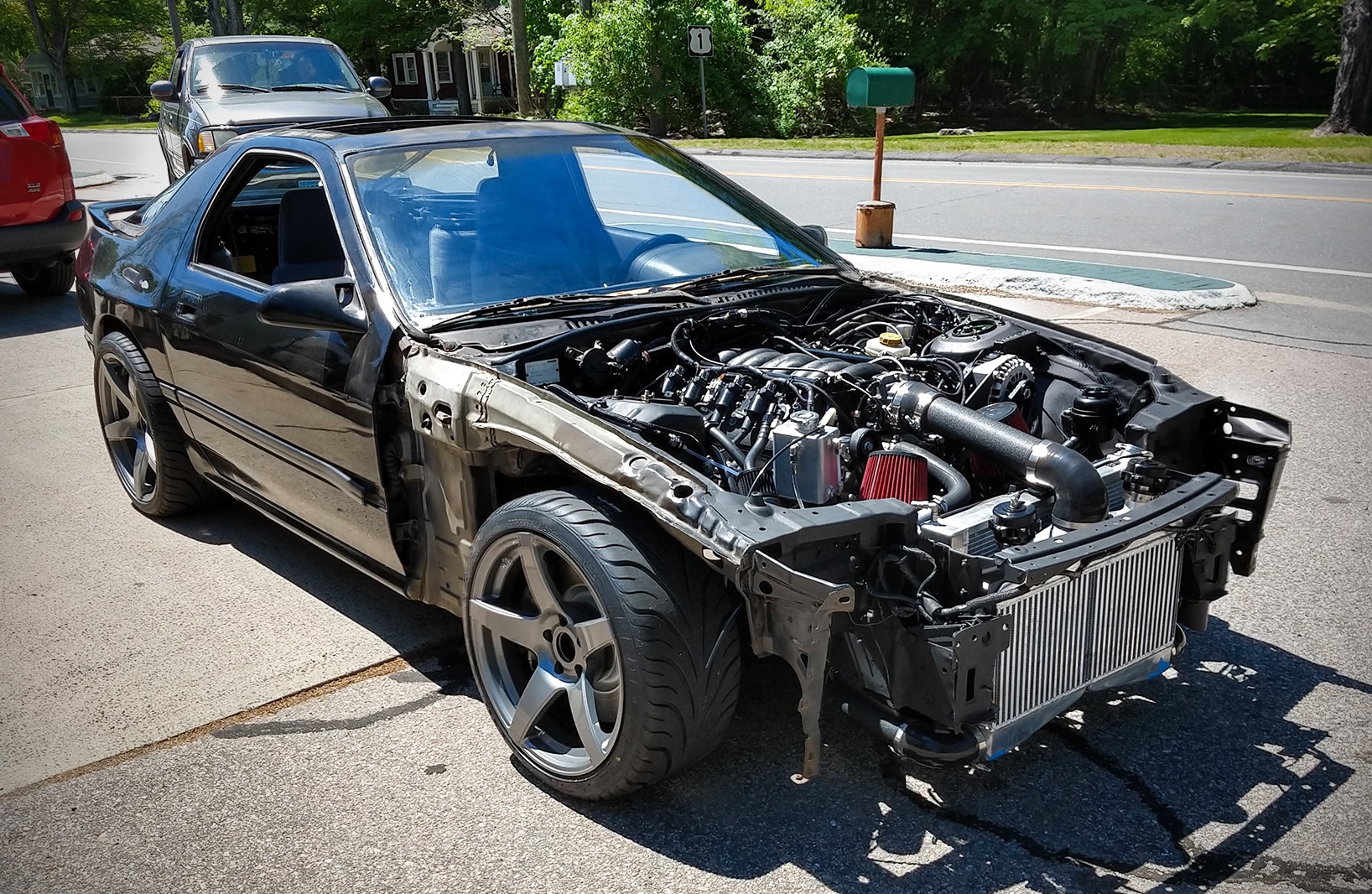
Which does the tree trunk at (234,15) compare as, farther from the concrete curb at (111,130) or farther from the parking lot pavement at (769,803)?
the parking lot pavement at (769,803)

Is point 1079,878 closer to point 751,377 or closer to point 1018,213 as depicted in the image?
point 751,377

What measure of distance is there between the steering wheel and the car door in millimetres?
927

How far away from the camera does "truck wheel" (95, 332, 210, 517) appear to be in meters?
5.02

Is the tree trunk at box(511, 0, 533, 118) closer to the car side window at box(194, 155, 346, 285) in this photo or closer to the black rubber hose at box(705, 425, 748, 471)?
the car side window at box(194, 155, 346, 285)

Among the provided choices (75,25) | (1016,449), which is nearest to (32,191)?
(1016,449)

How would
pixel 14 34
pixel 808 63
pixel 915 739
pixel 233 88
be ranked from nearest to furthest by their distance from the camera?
pixel 915 739 < pixel 233 88 < pixel 808 63 < pixel 14 34

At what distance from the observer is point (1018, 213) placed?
13.4m

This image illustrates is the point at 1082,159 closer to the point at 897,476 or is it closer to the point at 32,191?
the point at 32,191

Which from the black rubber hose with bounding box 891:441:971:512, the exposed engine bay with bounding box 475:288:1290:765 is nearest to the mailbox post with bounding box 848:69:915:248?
the exposed engine bay with bounding box 475:288:1290:765

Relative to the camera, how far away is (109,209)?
241 inches

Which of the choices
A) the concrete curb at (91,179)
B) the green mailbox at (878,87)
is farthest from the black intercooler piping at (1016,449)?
the concrete curb at (91,179)

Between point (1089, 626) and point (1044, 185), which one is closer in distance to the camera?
point (1089, 626)

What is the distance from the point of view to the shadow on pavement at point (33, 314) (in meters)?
9.71

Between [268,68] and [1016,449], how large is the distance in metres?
12.5
